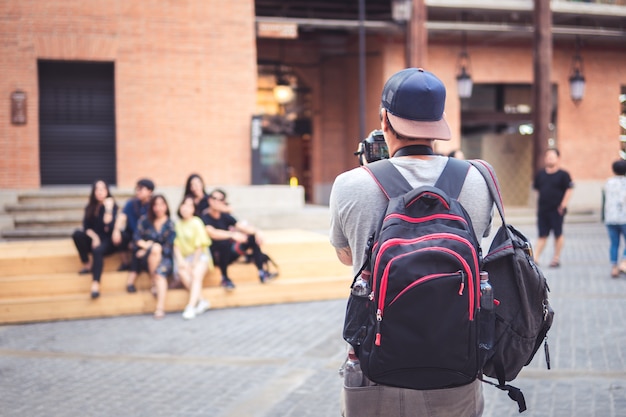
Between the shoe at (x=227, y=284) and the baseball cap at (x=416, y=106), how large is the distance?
22.0 feet

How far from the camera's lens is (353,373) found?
2195 mm

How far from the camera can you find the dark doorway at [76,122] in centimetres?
1584

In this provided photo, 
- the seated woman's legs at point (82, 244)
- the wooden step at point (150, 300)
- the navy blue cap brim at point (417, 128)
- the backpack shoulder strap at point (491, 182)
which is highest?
the navy blue cap brim at point (417, 128)

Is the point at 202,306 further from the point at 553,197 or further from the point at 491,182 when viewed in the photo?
the point at 491,182

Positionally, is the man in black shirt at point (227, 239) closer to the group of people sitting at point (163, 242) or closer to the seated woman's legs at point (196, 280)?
the group of people sitting at point (163, 242)

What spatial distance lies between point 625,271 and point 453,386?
9231 mm

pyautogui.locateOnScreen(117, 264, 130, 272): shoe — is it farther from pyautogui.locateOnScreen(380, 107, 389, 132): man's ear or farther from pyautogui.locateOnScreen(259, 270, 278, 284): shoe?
pyautogui.locateOnScreen(380, 107, 389, 132): man's ear

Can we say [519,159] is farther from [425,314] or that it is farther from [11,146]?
[425,314]

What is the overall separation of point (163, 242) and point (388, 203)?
22.0 ft

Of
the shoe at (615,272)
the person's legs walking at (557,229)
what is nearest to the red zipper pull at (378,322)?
the shoe at (615,272)

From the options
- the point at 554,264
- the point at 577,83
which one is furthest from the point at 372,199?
the point at 577,83

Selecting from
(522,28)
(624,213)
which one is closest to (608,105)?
(522,28)

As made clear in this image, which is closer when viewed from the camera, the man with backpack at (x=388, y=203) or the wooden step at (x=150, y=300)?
the man with backpack at (x=388, y=203)

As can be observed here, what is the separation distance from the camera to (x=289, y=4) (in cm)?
2059
